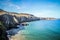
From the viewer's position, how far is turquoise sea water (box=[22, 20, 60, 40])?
1.95 metres

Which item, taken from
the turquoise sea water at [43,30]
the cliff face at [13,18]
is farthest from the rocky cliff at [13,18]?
the turquoise sea water at [43,30]

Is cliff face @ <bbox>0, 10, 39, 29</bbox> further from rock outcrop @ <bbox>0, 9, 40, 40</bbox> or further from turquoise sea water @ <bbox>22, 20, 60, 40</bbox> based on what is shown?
turquoise sea water @ <bbox>22, 20, 60, 40</bbox>

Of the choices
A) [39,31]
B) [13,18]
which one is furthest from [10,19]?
[39,31]

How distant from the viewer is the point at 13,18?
6.65 ft

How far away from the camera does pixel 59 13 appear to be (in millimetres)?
2080

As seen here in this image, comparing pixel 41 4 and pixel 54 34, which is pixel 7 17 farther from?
Result: pixel 54 34

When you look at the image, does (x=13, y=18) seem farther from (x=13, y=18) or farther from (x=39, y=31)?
(x=39, y=31)

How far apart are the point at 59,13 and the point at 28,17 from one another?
1.87 ft

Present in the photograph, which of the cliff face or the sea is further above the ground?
the cliff face

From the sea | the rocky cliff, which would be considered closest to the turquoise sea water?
the sea

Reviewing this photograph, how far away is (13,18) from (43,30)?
0.57m

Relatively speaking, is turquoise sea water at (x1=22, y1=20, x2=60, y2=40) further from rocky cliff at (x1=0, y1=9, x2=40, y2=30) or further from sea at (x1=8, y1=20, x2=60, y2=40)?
rocky cliff at (x1=0, y1=9, x2=40, y2=30)

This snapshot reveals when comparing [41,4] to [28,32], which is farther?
[41,4]

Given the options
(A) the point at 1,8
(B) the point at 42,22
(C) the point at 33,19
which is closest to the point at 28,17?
(C) the point at 33,19
